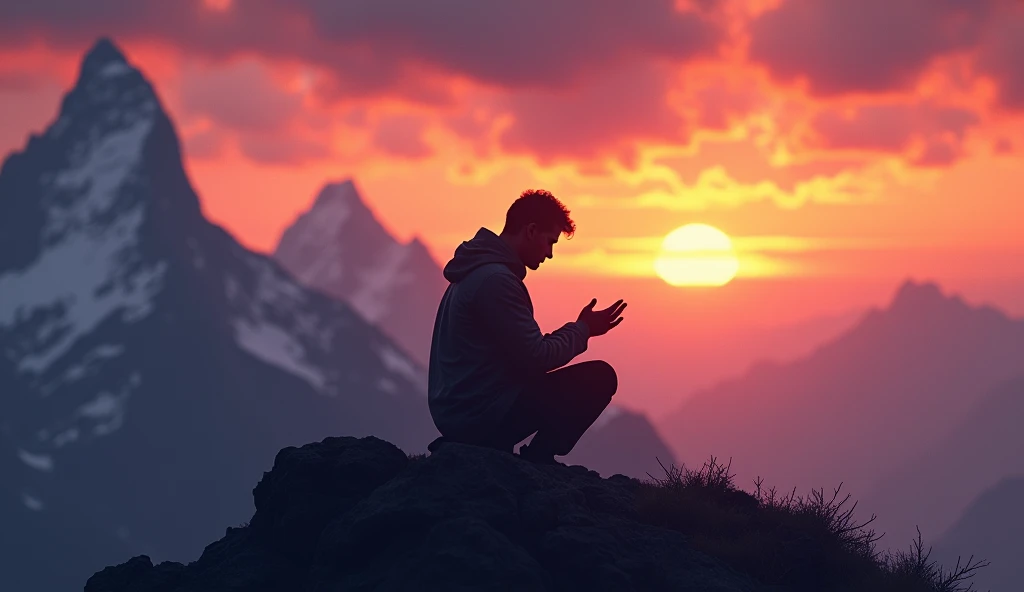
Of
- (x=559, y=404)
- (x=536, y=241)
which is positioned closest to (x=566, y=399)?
(x=559, y=404)

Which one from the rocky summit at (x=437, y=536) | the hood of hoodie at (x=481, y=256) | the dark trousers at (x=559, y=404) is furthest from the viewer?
the dark trousers at (x=559, y=404)

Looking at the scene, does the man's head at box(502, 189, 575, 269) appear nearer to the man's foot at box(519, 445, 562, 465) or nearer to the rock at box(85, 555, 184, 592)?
the man's foot at box(519, 445, 562, 465)

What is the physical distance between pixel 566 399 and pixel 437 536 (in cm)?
233

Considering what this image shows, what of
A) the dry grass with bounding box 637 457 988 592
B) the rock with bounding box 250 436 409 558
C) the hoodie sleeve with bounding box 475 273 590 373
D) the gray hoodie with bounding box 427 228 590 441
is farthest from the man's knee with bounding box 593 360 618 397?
the rock with bounding box 250 436 409 558

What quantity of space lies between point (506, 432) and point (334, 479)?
1.66 m

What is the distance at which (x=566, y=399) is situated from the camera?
12.0 meters

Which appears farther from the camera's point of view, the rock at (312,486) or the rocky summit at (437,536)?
the rock at (312,486)

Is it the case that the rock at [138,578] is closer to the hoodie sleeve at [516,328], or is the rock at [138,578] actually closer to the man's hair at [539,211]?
the hoodie sleeve at [516,328]

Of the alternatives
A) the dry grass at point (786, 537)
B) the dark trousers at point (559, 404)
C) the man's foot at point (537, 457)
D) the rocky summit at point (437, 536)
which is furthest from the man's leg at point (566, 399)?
the dry grass at point (786, 537)

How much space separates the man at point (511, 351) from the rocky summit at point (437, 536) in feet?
1.84

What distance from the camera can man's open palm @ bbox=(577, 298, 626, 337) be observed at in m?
12.0

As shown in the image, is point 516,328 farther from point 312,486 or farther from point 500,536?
point 312,486

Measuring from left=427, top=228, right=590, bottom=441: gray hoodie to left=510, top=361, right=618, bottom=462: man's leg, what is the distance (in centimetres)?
22

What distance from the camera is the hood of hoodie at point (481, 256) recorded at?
11781 millimetres
